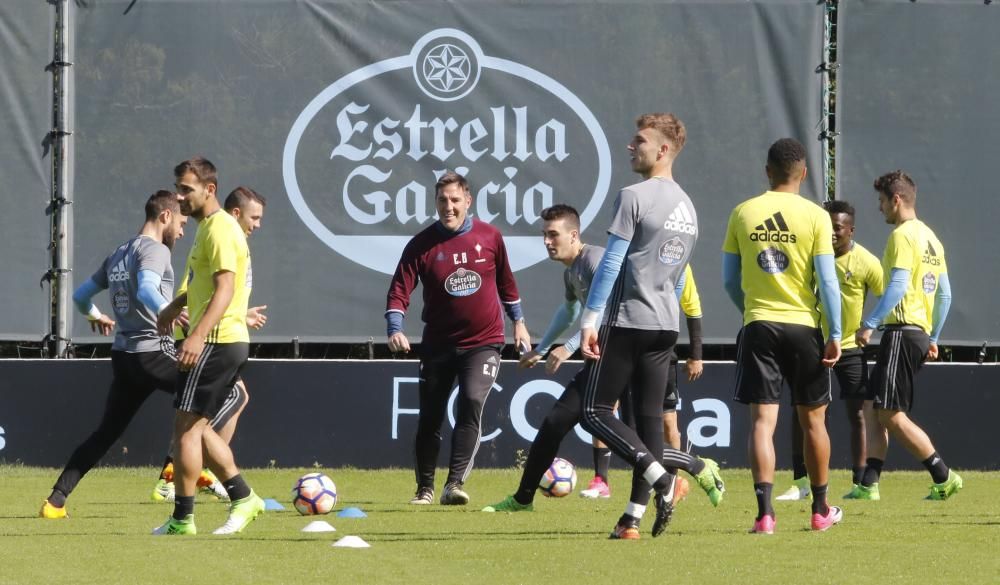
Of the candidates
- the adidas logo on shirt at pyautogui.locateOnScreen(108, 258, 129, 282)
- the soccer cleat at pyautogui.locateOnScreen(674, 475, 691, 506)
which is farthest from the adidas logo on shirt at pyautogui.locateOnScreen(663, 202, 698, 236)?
the adidas logo on shirt at pyautogui.locateOnScreen(108, 258, 129, 282)

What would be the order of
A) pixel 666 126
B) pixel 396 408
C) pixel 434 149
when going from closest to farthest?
pixel 666 126
pixel 396 408
pixel 434 149

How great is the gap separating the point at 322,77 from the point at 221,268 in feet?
21.3

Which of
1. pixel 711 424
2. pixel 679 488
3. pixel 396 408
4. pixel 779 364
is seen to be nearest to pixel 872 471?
pixel 679 488

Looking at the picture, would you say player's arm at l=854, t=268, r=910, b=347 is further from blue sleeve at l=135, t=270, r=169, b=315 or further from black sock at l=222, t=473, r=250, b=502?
blue sleeve at l=135, t=270, r=169, b=315

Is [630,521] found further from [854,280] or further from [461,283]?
[854,280]

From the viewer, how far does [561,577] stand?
600cm

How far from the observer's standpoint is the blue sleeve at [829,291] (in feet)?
24.1

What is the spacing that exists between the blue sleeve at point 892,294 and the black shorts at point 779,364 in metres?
1.97

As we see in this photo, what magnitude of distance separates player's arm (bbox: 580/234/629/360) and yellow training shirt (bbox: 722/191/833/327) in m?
0.82

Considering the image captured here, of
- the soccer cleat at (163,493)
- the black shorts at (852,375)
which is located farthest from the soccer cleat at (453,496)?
the black shorts at (852,375)

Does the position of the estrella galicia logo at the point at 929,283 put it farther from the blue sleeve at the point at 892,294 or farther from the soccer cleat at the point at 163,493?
the soccer cleat at the point at 163,493

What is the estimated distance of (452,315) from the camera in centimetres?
991

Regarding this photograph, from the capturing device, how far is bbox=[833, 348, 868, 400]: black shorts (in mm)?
10953

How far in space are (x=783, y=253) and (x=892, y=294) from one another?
7.21 ft
